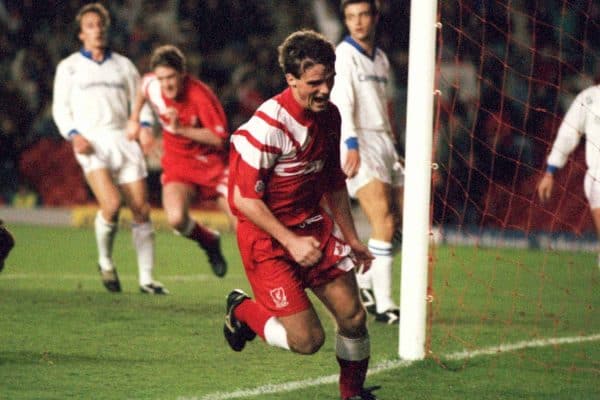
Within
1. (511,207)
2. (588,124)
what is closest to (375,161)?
(588,124)

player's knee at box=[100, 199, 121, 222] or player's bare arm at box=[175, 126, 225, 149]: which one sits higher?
player's bare arm at box=[175, 126, 225, 149]

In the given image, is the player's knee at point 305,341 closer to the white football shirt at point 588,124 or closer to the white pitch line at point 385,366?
the white pitch line at point 385,366

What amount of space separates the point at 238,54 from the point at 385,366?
39.9ft

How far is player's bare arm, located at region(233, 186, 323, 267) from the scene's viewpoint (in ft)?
15.8

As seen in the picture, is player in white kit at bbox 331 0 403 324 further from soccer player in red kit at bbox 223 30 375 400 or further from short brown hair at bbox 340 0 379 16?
soccer player in red kit at bbox 223 30 375 400

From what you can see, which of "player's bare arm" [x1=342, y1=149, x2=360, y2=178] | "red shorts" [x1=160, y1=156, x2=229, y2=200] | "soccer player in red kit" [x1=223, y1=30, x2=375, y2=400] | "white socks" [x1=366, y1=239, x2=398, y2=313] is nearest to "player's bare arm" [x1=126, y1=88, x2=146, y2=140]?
"red shorts" [x1=160, y1=156, x2=229, y2=200]

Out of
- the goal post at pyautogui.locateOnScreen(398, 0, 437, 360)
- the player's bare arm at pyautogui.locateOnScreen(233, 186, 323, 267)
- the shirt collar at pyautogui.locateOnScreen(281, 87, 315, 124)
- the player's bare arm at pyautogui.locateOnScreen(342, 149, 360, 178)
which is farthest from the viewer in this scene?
the player's bare arm at pyautogui.locateOnScreen(342, 149, 360, 178)

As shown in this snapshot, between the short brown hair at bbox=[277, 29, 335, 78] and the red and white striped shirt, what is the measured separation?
15 cm

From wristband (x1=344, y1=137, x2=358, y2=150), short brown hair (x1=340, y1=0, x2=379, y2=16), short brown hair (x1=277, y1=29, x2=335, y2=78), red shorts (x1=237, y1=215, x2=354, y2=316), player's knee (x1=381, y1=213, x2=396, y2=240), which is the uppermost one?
short brown hair (x1=340, y1=0, x2=379, y2=16)

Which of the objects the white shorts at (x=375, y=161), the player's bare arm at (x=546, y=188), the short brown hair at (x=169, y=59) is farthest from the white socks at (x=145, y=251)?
the player's bare arm at (x=546, y=188)

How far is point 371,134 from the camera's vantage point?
26.1 feet

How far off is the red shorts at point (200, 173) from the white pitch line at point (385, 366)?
2.89 meters

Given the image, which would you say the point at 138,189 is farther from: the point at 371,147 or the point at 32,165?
the point at 32,165

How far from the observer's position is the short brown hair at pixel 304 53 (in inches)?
198
